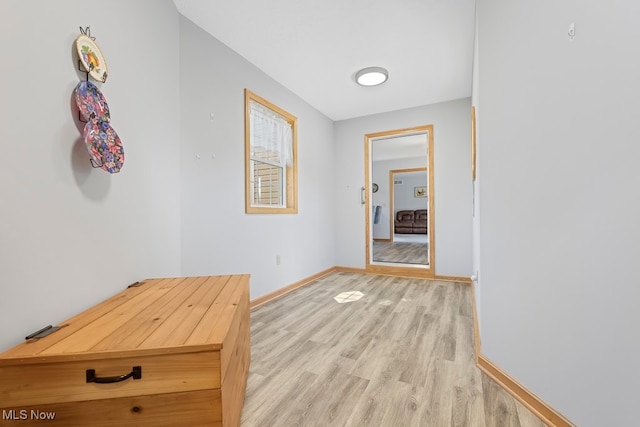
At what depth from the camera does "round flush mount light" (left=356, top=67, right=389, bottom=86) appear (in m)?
2.90

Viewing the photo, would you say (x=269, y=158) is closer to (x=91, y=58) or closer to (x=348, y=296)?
(x=348, y=296)

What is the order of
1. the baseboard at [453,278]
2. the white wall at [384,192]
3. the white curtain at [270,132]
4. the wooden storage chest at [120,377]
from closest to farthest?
the wooden storage chest at [120,377]
the white curtain at [270,132]
the baseboard at [453,278]
the white wall at [384,192]

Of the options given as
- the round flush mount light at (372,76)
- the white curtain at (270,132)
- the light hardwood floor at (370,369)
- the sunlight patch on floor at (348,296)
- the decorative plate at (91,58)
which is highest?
the round flush mount light at (372,76)

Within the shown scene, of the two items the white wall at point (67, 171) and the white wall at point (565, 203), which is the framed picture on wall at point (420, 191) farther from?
the white wall at point (67, 171)

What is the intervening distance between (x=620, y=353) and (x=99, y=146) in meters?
2.12

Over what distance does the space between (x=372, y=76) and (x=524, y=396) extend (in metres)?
3.00

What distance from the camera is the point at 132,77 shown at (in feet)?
4.77

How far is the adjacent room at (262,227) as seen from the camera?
84 centimetres

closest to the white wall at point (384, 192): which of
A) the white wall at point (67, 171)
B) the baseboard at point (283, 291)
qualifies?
the baseboard at point (283, 291)

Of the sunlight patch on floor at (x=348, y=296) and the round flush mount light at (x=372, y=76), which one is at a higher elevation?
the round flush mount light at (x=372, y=76)

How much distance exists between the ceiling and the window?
425 mm

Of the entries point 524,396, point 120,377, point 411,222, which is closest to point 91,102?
point 120,377

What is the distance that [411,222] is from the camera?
29.1 ft

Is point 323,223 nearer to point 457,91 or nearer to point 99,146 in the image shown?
point 457,91
